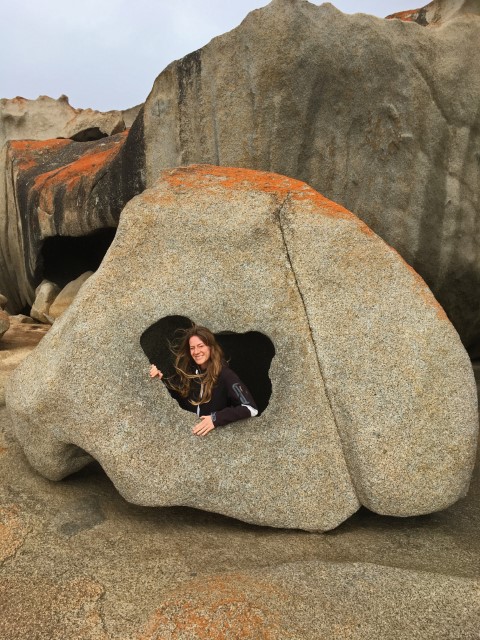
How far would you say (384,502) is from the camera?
319cm

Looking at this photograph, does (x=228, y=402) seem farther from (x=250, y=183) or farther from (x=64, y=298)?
(x=64, y=298)

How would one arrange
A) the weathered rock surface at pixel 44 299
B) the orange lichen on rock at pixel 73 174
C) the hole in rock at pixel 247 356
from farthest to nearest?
the weathered rock surface at pixel 44 299, the orange lichen on rock at pixel 73 174, the hole in rock at pixel 247 356

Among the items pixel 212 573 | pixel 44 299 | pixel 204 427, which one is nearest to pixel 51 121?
pixel 44 299

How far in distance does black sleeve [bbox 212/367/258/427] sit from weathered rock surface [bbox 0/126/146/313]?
2945mm

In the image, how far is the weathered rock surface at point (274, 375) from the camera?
3.19 meters

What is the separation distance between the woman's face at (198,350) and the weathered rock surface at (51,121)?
335 inches

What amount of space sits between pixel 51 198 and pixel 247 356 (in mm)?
3941

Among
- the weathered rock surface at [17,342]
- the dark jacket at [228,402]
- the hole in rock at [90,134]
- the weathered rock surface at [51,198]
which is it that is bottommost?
the weathered rock surface at [17,342]

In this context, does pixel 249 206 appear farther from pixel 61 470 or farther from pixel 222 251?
pixel 61 470

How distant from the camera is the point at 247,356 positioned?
4289 millimetres

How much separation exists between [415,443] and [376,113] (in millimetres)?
2834

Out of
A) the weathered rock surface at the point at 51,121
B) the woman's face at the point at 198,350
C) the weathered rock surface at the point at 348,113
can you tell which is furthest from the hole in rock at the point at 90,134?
the woman's face at the point at 198,350

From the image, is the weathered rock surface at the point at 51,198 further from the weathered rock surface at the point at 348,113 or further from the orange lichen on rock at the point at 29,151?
the weathered rock surface at the point at 348,113

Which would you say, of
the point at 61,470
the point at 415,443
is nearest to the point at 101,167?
the point at 61,470
